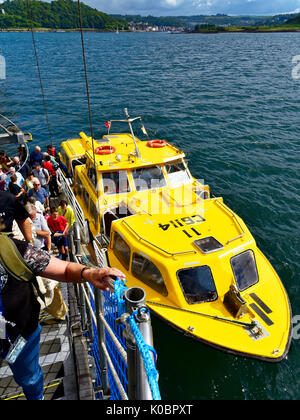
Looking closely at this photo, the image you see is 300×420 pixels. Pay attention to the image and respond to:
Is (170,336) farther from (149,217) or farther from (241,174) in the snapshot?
(241,174)

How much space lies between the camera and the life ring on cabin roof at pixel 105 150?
10077 mm

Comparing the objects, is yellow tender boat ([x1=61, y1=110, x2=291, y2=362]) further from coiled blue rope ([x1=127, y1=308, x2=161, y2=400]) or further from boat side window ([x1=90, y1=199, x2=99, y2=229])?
coiled blue rope ([x1=127, y1=308, x2=161, y2=400])

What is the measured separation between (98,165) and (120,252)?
9.85 ft

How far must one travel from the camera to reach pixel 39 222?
6785mm

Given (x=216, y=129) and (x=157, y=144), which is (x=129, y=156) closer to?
(x=157, y=144)

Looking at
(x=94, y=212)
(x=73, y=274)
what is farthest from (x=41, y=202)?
(x=73, y=274)

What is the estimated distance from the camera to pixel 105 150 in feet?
33.2

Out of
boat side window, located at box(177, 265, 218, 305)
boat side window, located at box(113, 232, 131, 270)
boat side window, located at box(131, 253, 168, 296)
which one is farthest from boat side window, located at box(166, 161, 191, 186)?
boat side window, located at box(177, 265, 218, 305)

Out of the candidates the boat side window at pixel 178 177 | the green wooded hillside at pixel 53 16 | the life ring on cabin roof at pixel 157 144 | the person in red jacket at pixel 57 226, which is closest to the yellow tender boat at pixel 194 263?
the boat side window at pixel 178 177

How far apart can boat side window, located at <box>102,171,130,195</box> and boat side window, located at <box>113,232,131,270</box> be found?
197cm

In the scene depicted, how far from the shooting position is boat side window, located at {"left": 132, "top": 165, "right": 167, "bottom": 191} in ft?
31.9

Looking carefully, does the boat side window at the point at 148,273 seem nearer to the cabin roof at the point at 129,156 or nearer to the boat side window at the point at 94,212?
the boat side window at the point at 94,212

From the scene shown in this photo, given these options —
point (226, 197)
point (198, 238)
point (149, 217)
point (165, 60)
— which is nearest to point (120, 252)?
point (149, 217)

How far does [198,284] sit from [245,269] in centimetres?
131
